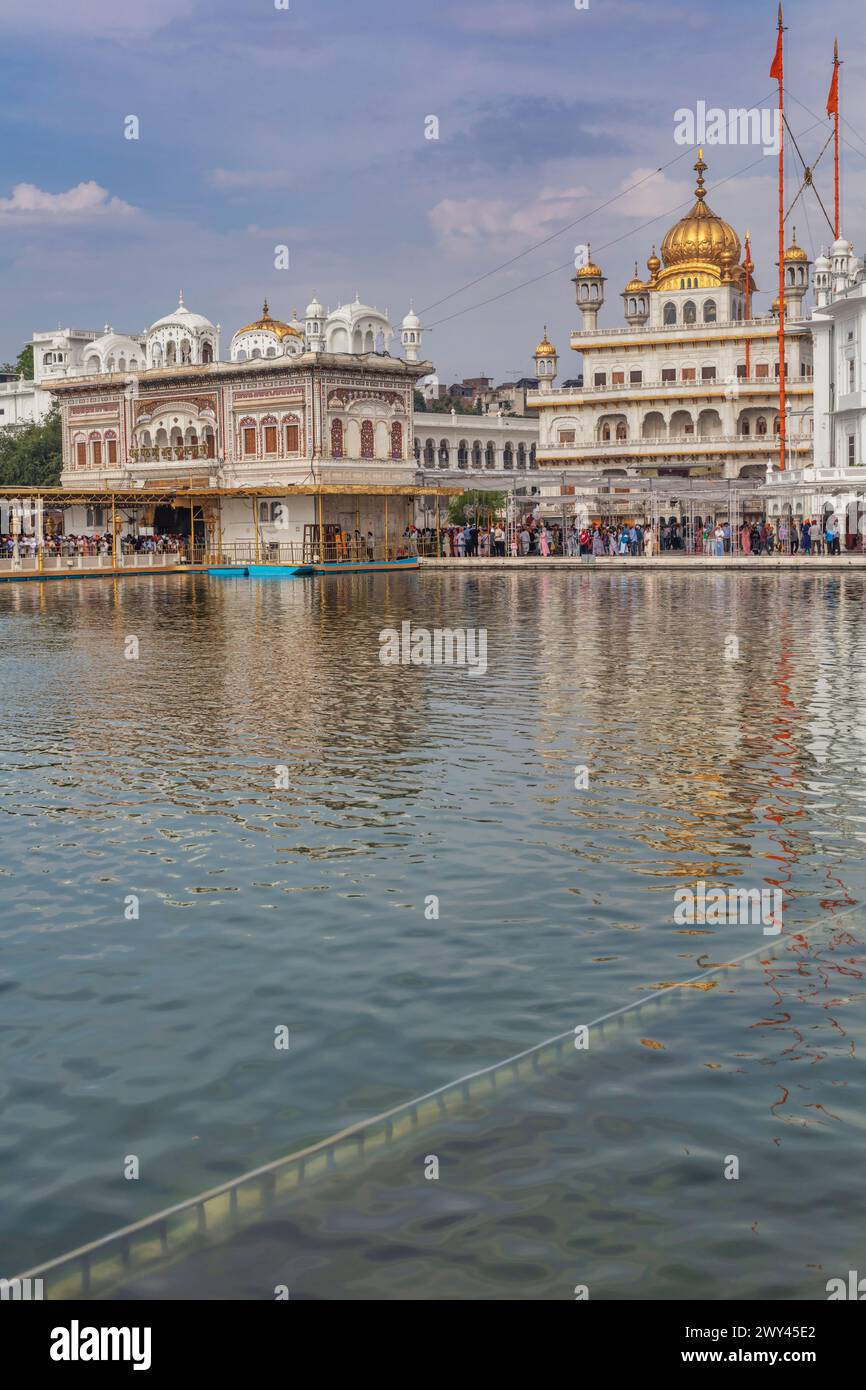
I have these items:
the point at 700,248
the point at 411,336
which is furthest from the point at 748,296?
the point at 411,336

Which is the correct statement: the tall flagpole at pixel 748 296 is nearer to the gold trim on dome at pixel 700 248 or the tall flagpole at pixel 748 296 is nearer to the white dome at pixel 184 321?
the gold trim on dome at pixel 700 248

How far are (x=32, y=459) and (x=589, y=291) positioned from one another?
1440 inches

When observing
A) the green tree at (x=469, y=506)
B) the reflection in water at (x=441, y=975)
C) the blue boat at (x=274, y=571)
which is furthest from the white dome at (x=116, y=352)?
the reflection in water at (x=441, y=975)

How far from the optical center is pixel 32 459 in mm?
94438

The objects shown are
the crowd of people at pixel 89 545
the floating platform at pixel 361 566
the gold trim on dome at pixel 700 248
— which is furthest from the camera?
the gold trim on dome at pixel 700 248

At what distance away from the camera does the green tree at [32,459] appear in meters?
92.5

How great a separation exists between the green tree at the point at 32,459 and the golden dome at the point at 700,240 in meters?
37.5

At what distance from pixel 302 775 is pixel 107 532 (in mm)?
60134

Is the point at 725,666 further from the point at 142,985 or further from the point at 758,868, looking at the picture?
the point at 142,985

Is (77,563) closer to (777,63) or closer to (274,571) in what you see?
(274,571)

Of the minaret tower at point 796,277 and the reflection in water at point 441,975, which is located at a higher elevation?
the minaret tower at point 796,277

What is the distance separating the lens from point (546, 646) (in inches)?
888

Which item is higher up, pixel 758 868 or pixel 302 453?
pixel 302 453

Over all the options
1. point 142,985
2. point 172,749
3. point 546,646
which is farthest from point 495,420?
point 142,985
